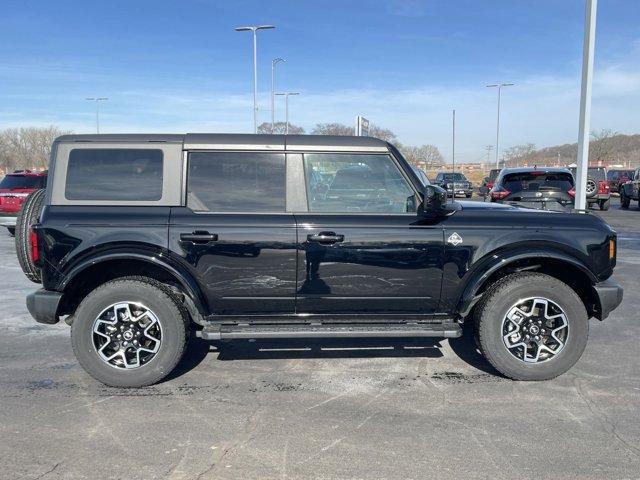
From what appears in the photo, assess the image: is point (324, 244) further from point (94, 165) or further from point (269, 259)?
point (94, 165)

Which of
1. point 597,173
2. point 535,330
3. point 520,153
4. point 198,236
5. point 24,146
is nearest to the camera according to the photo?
point 198,236

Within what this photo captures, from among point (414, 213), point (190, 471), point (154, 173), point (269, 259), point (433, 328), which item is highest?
point (154, 173)

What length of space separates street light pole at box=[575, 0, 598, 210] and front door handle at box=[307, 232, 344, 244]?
6.31 m

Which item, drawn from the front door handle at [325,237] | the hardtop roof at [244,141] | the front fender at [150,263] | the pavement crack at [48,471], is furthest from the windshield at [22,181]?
the pavement crack at [48,471]

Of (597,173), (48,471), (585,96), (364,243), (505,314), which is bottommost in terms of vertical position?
(48,471)

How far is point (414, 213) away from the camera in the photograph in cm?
437

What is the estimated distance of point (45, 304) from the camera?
4160 mm

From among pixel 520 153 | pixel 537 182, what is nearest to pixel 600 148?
pixel 520 153

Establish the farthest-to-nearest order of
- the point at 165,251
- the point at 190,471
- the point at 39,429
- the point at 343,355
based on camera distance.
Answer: the point at 343,355 < the point at 165,251 < the point at 39,429 < the point at 190,471

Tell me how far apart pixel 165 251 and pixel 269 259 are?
79 cm

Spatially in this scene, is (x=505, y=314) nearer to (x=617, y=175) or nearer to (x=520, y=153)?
(x=617, y=175)

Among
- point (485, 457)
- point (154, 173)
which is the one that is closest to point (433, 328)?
point (485, 457)

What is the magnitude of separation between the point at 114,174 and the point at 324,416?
245 cm

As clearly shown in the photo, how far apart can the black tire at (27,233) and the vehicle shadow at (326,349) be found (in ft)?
4.68
